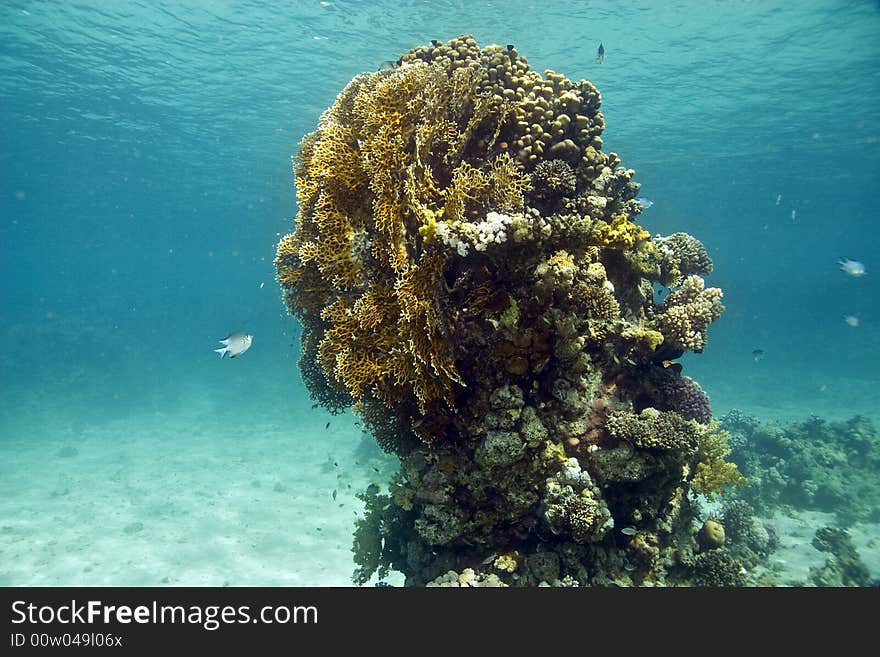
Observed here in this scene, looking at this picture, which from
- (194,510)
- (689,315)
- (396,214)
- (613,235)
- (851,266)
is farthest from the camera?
(194,510)

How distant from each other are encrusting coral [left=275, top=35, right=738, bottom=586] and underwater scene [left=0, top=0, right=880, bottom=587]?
0.04 m

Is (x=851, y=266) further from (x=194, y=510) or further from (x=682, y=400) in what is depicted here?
(x=194, y=510)

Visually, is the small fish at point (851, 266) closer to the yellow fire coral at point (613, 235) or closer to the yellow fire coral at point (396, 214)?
the yellow fire coral at point (613, 235)

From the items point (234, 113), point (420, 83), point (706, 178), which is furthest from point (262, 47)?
point (706, 178)

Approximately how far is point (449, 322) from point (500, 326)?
608 millimetres

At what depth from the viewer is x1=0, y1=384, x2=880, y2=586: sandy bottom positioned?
1275 cm

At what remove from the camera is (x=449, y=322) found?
5832 mm

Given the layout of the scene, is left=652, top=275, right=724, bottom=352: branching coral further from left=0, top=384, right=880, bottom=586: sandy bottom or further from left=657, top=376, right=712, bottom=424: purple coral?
left=0, top=384, right=880, bottom=586: sandy bottom

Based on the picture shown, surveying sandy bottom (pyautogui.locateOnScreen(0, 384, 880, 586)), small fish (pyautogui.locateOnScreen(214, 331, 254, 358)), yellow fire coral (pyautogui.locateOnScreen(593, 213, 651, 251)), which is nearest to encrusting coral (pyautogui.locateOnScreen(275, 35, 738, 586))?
yellow fire coral (pyautogui.locateOnScreen(593, 213, 651, 251))

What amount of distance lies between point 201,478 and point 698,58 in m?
32.7

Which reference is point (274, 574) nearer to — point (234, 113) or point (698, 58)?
point (698, 58)

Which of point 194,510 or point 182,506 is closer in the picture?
point 194,510

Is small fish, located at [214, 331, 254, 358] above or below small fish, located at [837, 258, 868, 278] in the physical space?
below

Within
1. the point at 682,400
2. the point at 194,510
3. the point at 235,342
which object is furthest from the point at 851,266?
the point at 194,510
